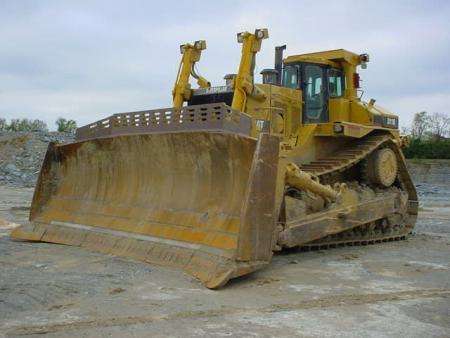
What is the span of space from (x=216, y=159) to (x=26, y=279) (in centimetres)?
247

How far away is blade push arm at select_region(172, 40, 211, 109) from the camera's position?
9.12 m

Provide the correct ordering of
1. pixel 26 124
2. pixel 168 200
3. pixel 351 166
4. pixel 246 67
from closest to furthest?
pixel 168 200 → pixel 246 67 → pixel 351 166 → pixel 26 124

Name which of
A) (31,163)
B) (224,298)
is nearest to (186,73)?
(224,298)

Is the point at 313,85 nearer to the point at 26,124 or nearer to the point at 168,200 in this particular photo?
the point at 168,200

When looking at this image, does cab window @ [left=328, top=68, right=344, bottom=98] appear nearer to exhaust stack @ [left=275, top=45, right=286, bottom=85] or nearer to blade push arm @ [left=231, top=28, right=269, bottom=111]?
exhaust stack @ [left=275, top=45, right=286, bottom=85]

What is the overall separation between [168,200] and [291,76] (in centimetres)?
342

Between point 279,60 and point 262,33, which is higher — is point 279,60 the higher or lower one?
the lower one

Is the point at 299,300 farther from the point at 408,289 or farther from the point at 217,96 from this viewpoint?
the point at 217,96

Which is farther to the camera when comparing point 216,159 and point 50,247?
point 50,247

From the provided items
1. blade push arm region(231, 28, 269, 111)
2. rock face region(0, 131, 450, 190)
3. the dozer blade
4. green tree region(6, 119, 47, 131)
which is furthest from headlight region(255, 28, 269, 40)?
green tree region(6, 119, 47, 131)

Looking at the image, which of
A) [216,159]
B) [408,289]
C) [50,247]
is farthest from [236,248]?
[50,247]

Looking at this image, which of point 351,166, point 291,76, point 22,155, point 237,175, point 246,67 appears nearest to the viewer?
point 237,175

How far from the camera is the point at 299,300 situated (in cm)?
517

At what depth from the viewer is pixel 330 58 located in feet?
31.6
